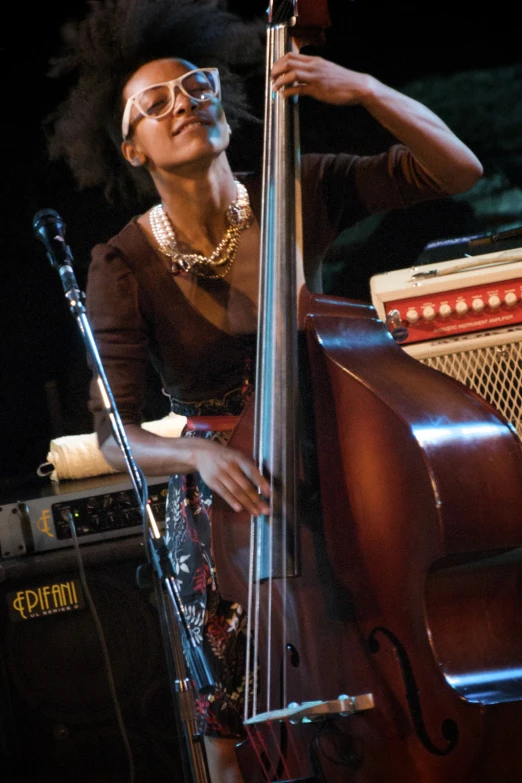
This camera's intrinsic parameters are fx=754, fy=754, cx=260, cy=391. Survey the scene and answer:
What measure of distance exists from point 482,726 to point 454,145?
800 mm

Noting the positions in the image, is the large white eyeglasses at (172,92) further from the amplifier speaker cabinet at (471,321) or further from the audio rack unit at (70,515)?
the audio rack unit at (70,515)

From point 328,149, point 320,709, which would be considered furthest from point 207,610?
point 328,149

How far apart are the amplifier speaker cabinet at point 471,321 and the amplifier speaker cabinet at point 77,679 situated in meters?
0.92

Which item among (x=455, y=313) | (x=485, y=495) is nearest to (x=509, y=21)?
(x=455, y=313)

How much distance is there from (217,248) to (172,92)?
11.0 inches

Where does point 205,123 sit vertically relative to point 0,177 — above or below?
below

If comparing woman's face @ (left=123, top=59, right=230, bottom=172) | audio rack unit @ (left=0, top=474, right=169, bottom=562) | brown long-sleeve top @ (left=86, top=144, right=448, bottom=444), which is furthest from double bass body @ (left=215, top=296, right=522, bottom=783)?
audio rack unit @ (left=0, top=474, right=169, bottom=562)

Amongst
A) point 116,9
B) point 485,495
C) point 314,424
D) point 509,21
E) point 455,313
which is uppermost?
point 509,21

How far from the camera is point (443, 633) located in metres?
0.83

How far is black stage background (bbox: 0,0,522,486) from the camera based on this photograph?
7.82ft

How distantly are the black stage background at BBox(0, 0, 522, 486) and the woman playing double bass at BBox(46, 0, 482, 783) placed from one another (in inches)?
39.3

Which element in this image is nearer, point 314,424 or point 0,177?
point 314,424

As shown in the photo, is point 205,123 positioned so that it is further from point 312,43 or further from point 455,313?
point 455,313

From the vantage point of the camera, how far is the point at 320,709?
2.86 feet
